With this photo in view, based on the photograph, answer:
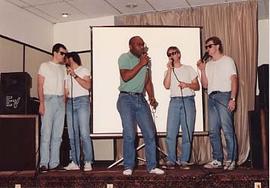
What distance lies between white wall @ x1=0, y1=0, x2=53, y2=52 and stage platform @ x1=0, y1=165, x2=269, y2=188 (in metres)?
1.97

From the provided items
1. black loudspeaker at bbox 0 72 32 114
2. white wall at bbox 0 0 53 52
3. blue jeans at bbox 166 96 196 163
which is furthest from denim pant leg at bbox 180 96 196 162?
white wall at bbox 0 0 53 52

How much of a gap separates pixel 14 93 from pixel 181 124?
1769 mm

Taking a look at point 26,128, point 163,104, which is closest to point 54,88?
point 26,128

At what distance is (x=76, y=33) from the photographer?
569 cm

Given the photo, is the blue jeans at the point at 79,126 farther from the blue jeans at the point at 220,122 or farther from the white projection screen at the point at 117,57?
the blue jeans at the point at 220,122

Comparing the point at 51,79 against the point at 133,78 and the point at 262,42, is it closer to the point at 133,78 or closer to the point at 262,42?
the point at 133,78

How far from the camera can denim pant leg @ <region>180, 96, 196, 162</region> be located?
13.0ft

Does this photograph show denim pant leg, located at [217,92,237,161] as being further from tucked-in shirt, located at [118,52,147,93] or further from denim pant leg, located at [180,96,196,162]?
tucked-in shirt, located at [118,52,147,93]

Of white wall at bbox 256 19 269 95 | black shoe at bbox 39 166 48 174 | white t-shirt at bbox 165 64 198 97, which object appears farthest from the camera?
white wall at bbox 256 19 269 95

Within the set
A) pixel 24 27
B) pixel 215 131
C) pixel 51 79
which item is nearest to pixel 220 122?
pixel 215 131

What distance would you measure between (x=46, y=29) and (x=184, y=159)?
2917mm

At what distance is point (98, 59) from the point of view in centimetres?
443

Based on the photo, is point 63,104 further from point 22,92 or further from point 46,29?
point 46,29

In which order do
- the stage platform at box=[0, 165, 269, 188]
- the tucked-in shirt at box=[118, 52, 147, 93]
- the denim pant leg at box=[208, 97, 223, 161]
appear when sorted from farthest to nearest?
the denim pant leg at box=[208, 97, 223, 161] → the tucked-in shirt at box=[118, 52, 147, 93] → the stage platform at box=[0, 165, 269, 188]
